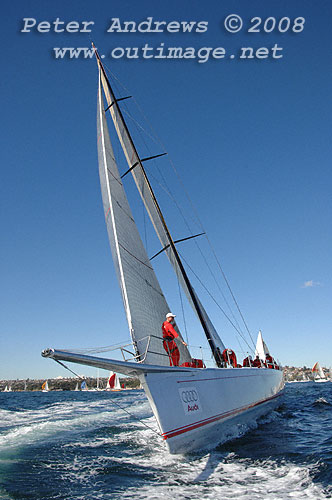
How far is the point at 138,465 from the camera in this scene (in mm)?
5957

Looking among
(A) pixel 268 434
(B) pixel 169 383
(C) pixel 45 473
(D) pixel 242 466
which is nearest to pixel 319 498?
(D) pixel 242 466

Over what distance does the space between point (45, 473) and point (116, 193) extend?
6410mm

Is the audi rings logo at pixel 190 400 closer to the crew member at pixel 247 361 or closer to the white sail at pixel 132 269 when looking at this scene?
the white sail at pixel 132 269

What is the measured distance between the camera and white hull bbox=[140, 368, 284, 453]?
18.9 feet

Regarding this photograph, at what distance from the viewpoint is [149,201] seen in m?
11.0

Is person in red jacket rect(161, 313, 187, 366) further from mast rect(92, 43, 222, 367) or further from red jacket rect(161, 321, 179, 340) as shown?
mast rect(92, 43, 222, 367)

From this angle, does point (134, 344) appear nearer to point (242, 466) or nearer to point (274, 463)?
point (242, 466)

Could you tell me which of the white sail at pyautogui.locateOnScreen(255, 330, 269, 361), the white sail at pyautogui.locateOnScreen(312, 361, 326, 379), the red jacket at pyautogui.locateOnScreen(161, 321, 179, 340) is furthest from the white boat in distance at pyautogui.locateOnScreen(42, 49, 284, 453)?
the white sail at pyautogui.locateOnScreen(312, 361, 326, 379)

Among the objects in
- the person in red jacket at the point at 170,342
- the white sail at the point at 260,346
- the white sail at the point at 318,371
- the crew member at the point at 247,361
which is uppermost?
the person in red jacket at the point at 170,342

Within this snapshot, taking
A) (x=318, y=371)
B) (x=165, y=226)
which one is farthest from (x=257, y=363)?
(x=318, y=371)

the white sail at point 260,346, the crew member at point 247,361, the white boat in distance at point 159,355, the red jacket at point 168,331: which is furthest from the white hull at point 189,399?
the white sail at point 260,346

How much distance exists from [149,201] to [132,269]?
3.81 meters

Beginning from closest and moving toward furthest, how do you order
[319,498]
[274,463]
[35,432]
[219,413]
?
[319,498] < [274,463] < [219,413] < [35,432]

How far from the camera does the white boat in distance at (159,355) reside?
5.86 m
